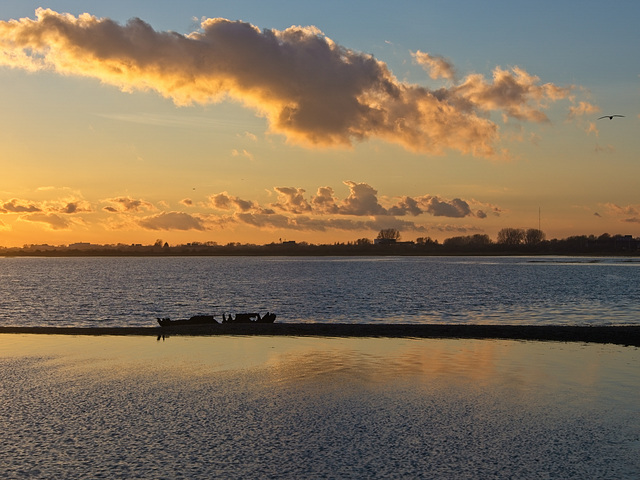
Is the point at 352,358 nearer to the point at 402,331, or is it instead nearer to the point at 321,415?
the point at 321,415

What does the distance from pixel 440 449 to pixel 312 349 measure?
57.1ft

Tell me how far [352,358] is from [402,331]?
11221mm

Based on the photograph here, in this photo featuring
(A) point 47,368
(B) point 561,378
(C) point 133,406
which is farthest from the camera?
(A) point 47,368

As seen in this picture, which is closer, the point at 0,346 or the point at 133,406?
the point at 133,406

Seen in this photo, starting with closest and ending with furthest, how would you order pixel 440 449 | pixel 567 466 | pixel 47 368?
1. pixel 567 466
2. pixel 440 449
3. pixel 47 368

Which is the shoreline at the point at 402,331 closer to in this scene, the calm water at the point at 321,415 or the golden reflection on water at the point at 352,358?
the golden reflection on water at the point at 352,358

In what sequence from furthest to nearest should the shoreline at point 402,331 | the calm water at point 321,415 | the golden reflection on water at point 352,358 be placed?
the shoreline at point 402,331 → the golden reflection on water at point 352,358 → the calm water at point 321,415

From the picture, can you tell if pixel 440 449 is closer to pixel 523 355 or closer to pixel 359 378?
pixel 359 378

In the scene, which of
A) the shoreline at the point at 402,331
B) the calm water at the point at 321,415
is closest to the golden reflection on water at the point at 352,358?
the calm water at the point at 321,415

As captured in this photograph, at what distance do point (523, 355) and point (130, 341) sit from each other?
20.7 meters

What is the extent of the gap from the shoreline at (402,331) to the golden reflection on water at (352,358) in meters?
2.09

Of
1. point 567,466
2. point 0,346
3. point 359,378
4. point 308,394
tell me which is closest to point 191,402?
point 308,394

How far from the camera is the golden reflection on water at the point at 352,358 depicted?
2391 cm

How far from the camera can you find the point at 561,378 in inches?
926
